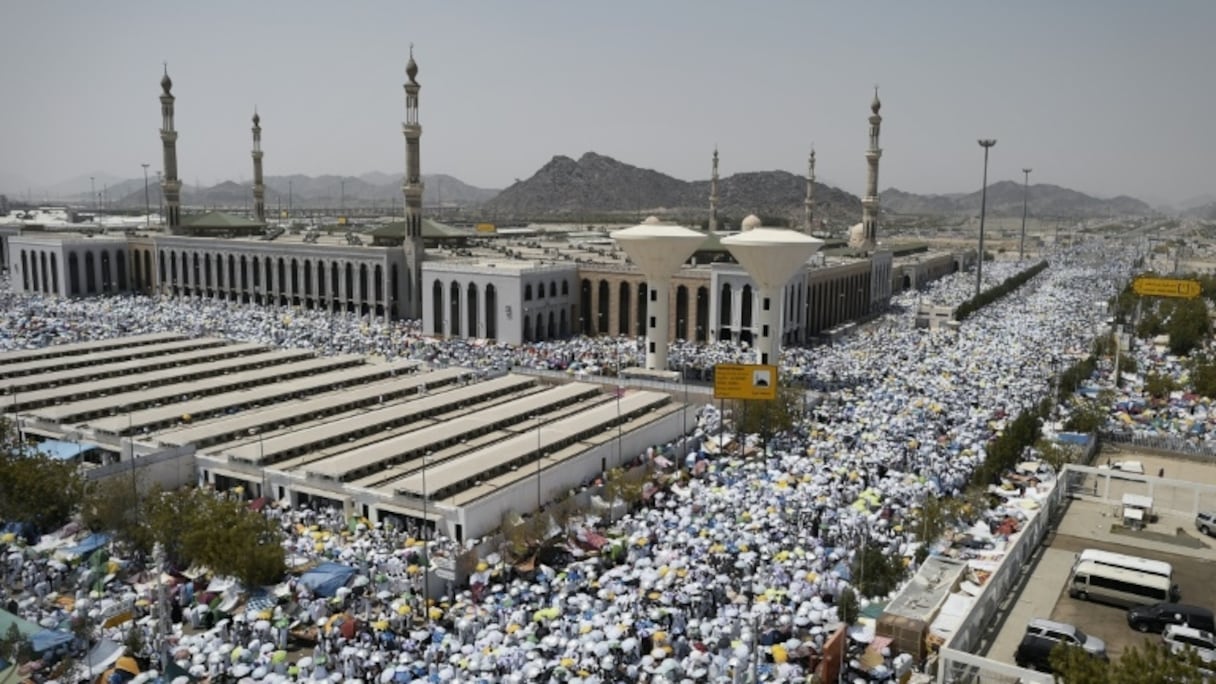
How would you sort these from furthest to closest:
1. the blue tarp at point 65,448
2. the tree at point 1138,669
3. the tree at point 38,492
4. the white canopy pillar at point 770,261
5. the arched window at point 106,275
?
the arched window at point 106,275, the white canopy pillar at point 770,261, the blue tarp at point 65,448, the tree at point 38,492, the tree at point 1138,669

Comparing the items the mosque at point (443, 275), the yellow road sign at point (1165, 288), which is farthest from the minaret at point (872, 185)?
the yellow road sign at point (1165, 288)

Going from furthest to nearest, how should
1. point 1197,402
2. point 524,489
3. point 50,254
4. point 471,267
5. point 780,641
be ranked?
point 50,254, point 471,267, point 1197,402, point 524,489, point 780,641

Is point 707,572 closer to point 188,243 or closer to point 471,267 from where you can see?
point 471,267

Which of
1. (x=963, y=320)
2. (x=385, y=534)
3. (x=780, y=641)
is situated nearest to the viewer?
(x=780, y=641)

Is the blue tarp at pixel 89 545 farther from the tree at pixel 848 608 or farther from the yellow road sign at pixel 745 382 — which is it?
the yellow road sign at pixel 745 382

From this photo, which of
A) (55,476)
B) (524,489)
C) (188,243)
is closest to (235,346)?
(55,476)

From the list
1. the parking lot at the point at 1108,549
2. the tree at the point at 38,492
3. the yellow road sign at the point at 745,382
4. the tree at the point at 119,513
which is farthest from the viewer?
the yellow road sign at the point at 745,382

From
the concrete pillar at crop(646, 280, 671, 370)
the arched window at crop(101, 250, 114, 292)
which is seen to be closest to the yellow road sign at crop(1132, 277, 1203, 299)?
the concrete pillar at crop(646, 280, 671, 370)

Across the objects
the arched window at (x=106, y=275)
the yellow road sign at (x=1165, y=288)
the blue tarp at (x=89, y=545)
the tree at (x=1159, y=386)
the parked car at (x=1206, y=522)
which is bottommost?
the blue tarp at (x=89, y=545)
